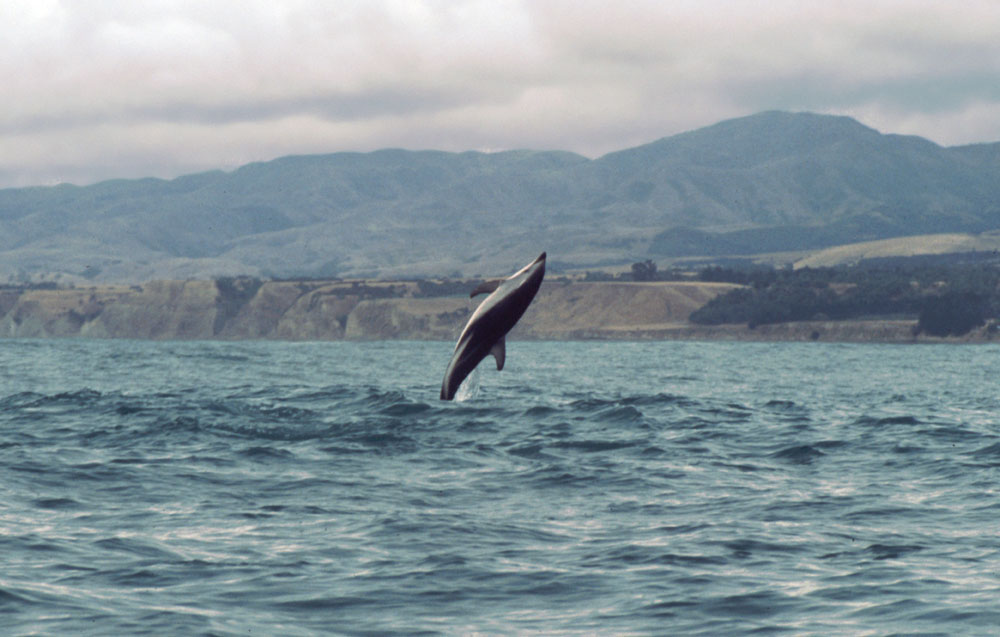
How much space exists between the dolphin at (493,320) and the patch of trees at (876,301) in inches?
5995

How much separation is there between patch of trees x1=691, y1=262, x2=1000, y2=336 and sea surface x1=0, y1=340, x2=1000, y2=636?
125 meters

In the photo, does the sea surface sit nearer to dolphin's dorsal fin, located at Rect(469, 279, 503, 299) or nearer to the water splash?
the water splash

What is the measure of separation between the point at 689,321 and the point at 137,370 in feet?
379

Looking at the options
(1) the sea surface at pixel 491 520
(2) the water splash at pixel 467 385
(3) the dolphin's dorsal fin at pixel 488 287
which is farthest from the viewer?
(2) the water splash at pixel 467 385

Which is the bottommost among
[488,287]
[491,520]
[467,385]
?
[491,520]

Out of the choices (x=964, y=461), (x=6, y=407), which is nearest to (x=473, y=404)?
(x=6, y=407)

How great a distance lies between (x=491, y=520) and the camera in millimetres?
20906

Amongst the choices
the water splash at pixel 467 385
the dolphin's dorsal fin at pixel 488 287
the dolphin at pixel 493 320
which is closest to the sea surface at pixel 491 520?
the water splash at pixel 467 385

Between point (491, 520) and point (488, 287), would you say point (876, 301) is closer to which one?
point (491, 520)

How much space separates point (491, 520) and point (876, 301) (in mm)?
160875

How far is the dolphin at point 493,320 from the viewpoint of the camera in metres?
15.3

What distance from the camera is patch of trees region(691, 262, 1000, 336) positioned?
Result: 160250mm

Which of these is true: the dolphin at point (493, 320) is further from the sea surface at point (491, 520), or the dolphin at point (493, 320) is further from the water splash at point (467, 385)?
the sea surface at point (491, 520)

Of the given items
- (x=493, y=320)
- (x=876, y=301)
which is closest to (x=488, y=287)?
(x=493, y=320)
